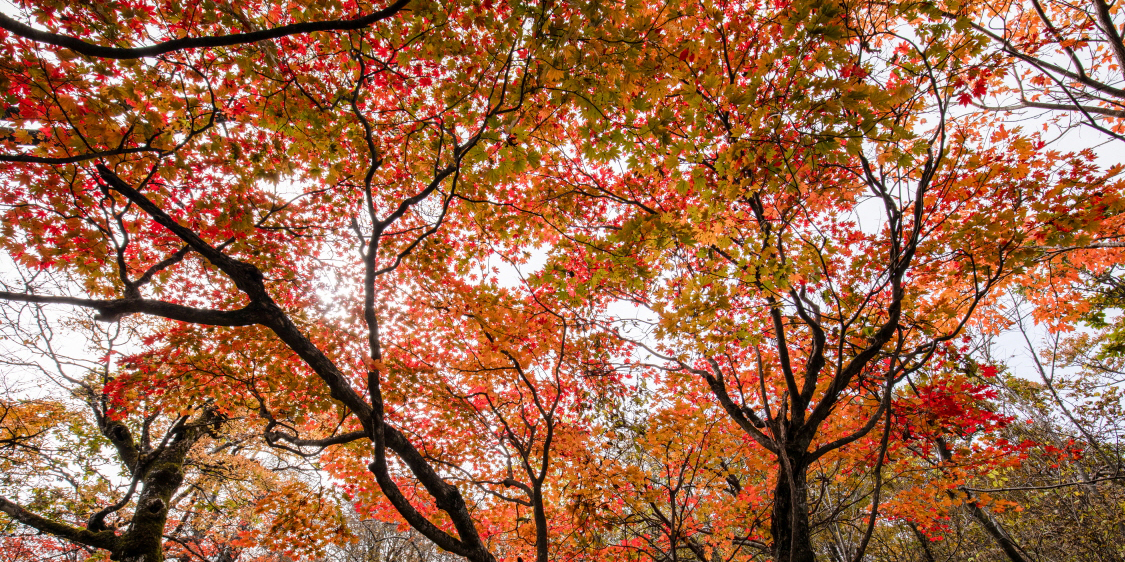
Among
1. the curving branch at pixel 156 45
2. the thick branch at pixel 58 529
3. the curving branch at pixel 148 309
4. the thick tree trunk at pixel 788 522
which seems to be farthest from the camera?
the thick branch at pixel 58 529

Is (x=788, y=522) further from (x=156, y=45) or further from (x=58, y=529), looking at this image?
(x=58, y=529)

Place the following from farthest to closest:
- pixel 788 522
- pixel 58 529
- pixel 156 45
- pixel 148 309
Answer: pixel 58 529 → pixel 788 522 → pixel 148 309 → pixel 156 45

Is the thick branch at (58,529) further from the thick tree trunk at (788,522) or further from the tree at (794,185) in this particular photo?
the thick tree trunk at (788,522)

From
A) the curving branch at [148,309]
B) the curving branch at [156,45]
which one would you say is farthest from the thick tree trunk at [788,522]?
the curving branch at [148,309]

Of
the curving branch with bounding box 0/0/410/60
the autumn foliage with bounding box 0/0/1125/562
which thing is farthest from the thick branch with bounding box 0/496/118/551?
the curving branch with bounding box 0/0/410/60

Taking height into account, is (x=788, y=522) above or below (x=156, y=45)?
below

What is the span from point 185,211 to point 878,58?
785cm

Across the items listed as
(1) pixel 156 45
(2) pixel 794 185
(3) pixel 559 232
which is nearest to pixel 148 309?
(1) pixel 156 45

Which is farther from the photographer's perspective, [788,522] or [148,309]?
[788,522]

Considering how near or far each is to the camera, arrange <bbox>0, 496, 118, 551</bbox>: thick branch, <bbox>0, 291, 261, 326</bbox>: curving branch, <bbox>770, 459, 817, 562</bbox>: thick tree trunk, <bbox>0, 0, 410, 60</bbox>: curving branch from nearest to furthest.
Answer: <bbox>0, 0, 410, 60</bbox>: curving branch < <bbox>0, 291, 261, 326</bbox>: curving branch < <bbox>770, 459, 817, 562</bbox>: thick tree trunk < <bbox>0, 496, 118, 551</bbox>: thick branch

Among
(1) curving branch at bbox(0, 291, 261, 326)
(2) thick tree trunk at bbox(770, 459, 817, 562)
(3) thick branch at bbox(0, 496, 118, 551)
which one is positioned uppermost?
(1) curving branch at bbox(0, 291, 261, 326)

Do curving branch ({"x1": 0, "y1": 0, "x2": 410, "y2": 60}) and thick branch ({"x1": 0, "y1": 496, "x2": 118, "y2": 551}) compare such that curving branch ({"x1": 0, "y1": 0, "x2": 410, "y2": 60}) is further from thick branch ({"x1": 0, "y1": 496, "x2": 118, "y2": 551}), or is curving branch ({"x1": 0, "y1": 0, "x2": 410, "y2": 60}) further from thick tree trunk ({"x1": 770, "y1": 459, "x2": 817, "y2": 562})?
thick branch ({"x1": 0, "y1": 496, "x2": 118, "y2": 551})

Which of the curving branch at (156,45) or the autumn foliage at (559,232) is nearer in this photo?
the curving branch at (156,45)

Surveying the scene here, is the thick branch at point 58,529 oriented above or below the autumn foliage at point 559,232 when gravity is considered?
below
